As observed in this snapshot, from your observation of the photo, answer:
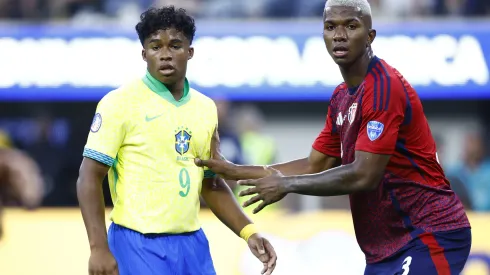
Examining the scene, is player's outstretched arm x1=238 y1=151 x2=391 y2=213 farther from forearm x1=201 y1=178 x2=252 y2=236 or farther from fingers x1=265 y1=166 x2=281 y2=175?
forearm x1=201 y1=178 x2=252 y2=236

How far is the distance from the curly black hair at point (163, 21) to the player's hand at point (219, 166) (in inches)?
28.0

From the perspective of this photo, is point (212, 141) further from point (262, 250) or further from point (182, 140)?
point (262, 250)

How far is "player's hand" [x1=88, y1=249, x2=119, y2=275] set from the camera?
5.08 metres

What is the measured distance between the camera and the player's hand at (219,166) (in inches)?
213

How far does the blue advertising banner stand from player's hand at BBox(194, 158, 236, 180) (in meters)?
7.63

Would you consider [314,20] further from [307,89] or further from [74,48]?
[74,48]

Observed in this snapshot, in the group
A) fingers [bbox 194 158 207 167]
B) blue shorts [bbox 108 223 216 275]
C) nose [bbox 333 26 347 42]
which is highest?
nose [bbox 333 26 347 42]

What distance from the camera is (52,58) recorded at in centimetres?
1330

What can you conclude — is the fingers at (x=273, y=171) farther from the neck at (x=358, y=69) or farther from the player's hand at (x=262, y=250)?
the neck at (x=358, y=69)

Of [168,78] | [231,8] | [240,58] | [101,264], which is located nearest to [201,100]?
[168,78]

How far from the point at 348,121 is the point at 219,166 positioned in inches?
30.7

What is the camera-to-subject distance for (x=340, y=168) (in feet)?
17.3

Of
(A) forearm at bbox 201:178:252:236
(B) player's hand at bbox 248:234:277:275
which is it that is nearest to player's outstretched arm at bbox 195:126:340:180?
(A) forearm at bbox 201:178:252:236

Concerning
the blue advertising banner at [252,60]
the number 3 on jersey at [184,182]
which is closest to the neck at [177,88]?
the number 3 on jersey at [184,182]
